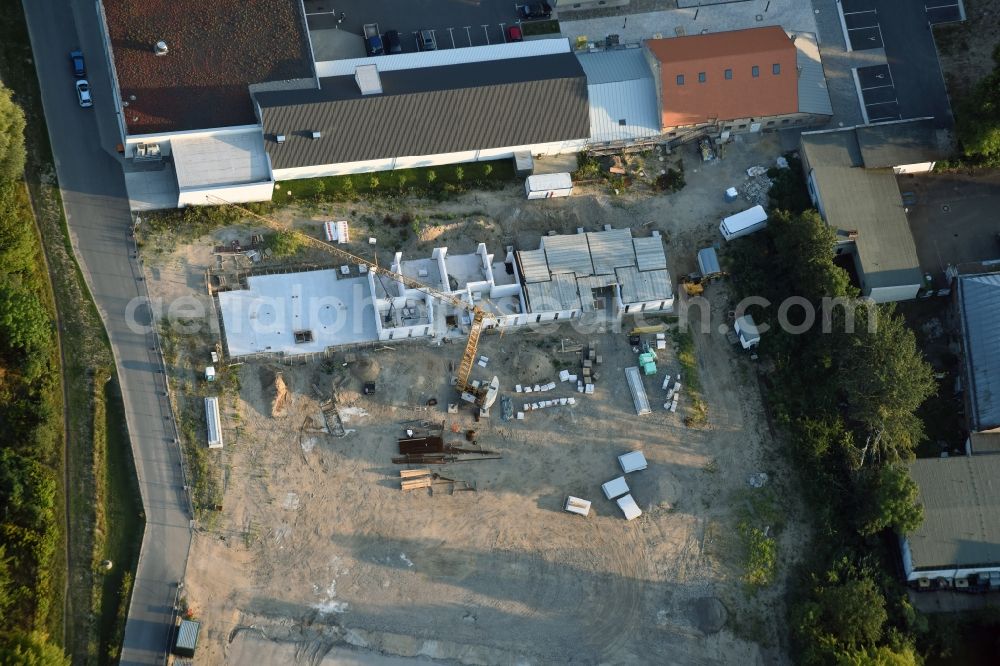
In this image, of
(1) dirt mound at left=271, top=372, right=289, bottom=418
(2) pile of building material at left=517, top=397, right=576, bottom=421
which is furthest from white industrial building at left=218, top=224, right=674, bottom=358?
(2) pile of building material at left=517, top=397, right=576, bottom=421

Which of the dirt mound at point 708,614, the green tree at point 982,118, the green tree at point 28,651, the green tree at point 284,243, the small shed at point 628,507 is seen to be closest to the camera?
the green tree at point 28,651

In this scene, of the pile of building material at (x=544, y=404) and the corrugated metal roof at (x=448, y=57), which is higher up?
the corrugated metal roof at (x=448, y=57)

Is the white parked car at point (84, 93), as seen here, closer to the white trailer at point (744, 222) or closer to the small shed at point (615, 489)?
the small shed at point (615, 489)

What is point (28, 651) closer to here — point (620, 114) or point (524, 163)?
point (524, 163)

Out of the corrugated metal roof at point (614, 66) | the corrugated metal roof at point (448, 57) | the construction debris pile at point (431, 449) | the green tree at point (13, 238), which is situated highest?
the corrugated metal roof at point (448, 57)

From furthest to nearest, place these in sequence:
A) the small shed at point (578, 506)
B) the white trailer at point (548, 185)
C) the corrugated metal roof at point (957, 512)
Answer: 1. the white trailer at point (548, 185)
2. the small shed at point (578, 506)
3. the corrugated metal roof at point (957, 512)

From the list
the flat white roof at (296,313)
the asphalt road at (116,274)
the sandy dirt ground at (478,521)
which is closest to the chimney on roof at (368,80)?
the sandy dirt ground at (478,521)

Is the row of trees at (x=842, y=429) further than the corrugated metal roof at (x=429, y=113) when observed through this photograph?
No
